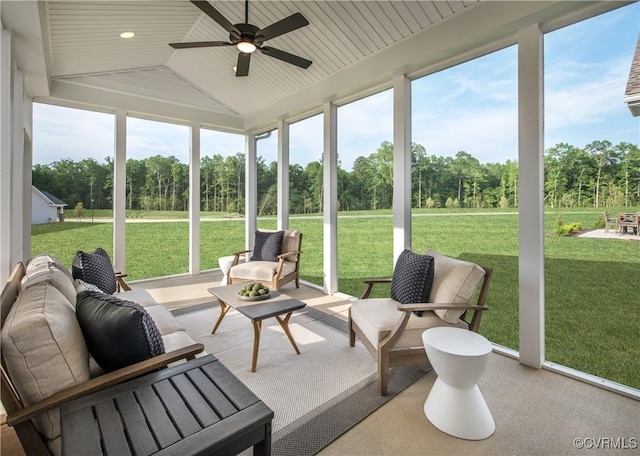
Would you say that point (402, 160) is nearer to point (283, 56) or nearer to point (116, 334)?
point (283, 56)

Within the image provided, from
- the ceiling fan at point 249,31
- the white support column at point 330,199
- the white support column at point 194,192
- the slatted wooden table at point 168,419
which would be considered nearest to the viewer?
the slatted wooden table at point 168,419

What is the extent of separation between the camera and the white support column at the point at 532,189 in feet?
8.66

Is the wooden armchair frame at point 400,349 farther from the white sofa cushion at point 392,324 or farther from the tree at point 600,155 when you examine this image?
the tree at point 600,155

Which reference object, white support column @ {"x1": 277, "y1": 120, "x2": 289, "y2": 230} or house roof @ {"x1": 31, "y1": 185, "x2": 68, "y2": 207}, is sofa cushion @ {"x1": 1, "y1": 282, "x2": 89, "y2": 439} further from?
white support column @ {"x1": 277, "y1": 120, "x2": 289, "y2": 230}

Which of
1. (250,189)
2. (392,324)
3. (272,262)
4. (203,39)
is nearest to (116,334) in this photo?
(392,324)

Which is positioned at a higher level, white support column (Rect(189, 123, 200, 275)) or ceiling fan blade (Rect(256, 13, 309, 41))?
ceiling fan blade (Rect(256, 13, 309, 41))

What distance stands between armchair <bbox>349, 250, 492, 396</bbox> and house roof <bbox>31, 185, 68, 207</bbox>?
485 centimetres

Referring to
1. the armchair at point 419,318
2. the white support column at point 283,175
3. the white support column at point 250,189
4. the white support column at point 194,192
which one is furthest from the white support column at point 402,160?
the white support column at point 194,192

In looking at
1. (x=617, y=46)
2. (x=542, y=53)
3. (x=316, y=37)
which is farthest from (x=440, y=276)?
(x=316, y=37)

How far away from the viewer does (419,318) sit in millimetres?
2447

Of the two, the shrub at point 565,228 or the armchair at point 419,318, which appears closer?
the armchair at point 419,318

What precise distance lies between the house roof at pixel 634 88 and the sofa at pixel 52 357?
338 centimetres

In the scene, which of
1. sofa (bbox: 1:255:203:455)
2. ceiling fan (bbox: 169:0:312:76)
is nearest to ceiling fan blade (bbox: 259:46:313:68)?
ceiling fan (bbox: 169:0:312:76)

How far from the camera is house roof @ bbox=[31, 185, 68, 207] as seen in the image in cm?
450
